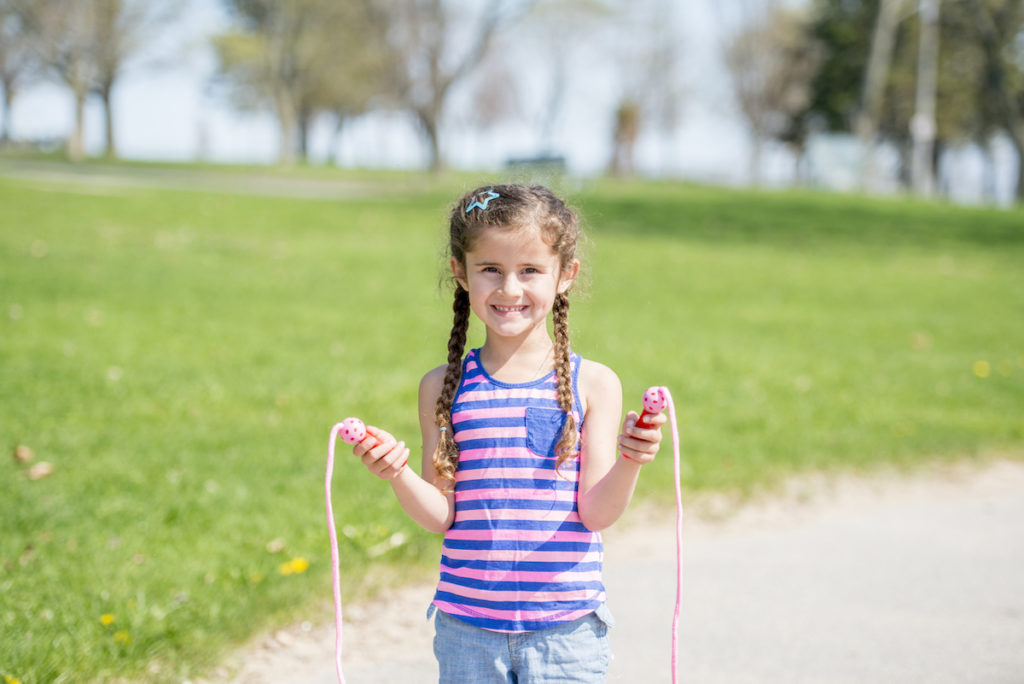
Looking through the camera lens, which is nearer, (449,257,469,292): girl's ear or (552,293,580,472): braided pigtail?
(552,293,580,472): braided pigtail

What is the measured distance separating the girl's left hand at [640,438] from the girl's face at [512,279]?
Result: 1.14ft

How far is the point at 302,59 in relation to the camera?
42.6 m

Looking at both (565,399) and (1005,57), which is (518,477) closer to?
(565,399)

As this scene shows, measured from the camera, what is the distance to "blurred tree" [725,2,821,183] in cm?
4328

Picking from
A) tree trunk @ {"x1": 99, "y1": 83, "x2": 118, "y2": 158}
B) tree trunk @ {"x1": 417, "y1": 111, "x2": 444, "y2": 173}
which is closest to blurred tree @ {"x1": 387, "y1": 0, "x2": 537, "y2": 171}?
tree trunk @ {"x1": 417, "y1": 111, "x2": 444, "y2": 173}

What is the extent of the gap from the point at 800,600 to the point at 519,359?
2186 mm

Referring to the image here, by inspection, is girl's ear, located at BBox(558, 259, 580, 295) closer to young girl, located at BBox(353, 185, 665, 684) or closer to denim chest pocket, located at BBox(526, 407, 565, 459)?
young girl, located at BBox(353, 185, 665, 684)

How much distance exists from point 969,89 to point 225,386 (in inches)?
1507

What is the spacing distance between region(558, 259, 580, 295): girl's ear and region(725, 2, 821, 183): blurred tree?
43.0 m

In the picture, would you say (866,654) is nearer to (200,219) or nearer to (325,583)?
(325,583)

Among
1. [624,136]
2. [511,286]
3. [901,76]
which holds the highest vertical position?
[901,76]

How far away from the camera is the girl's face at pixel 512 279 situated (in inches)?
81.7

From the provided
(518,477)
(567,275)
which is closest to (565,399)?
(518,477)

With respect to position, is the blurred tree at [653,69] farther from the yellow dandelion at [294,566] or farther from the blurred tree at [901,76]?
the yellow dandelion at [294,566]
